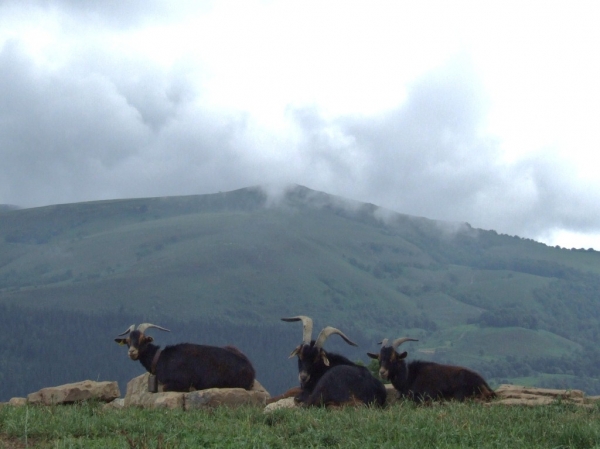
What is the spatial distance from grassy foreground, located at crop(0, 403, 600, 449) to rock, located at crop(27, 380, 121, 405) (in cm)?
416

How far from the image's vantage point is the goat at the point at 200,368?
2030 cm

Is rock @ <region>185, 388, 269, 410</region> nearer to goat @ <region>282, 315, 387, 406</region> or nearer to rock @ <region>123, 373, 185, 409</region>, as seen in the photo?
rock @ <region>123, 373, 185, 409</region>

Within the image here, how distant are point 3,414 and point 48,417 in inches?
40.4

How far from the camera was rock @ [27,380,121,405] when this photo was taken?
1819 cm

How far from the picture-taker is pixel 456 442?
1085 cm

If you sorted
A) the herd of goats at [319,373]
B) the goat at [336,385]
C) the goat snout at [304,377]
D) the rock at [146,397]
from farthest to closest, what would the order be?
the goat snout at [304,377], the herd of goats at [319,373], the goat at [336,385], the rock at [146,397]

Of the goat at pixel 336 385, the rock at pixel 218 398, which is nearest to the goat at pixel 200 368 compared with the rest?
the goat at pixel 336 385

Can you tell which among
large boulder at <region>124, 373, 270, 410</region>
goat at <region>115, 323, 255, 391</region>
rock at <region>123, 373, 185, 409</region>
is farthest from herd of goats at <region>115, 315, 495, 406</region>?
large boulder at <region>124, 373, 270, 410</region>

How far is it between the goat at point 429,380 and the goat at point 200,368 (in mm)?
3483

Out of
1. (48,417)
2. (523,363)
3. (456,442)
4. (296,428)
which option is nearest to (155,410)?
(48,417)

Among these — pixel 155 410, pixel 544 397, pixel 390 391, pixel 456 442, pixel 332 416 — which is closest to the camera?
pixel 456 442

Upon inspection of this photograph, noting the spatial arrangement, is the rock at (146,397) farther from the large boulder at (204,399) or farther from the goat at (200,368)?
the goat at (200,368)

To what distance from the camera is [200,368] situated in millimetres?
20469

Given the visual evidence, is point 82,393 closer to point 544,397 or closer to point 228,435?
point 228,435
